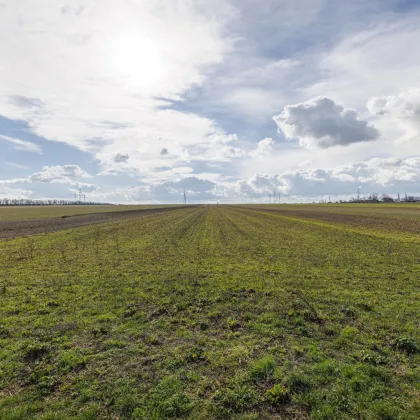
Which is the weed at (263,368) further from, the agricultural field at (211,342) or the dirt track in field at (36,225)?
the dirt track in field at (36,225)

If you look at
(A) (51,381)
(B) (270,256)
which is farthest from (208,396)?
(B) (270,256)

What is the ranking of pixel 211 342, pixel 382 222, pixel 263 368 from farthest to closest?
pixel 382 222
pixel 211 342
pixel 263 368

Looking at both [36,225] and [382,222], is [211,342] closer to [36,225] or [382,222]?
[382,222]

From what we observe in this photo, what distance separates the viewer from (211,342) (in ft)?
28.1

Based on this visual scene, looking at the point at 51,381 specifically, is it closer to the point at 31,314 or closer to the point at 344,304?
the point at 31,314

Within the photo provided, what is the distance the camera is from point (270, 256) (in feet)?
69.0

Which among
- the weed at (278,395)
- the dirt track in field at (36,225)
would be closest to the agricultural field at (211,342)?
the weed at (278,395)

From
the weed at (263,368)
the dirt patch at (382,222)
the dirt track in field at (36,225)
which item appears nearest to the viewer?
the weed at (263,368)

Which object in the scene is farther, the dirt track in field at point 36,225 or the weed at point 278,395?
the dirt track in field at point 36,225

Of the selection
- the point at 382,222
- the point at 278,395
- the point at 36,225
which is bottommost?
the point at 382,222

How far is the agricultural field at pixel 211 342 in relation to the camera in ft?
19.4

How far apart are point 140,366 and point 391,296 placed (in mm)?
11044

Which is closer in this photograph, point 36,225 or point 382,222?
point 382,222

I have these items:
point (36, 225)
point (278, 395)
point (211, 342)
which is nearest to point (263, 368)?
point (278, 395)
